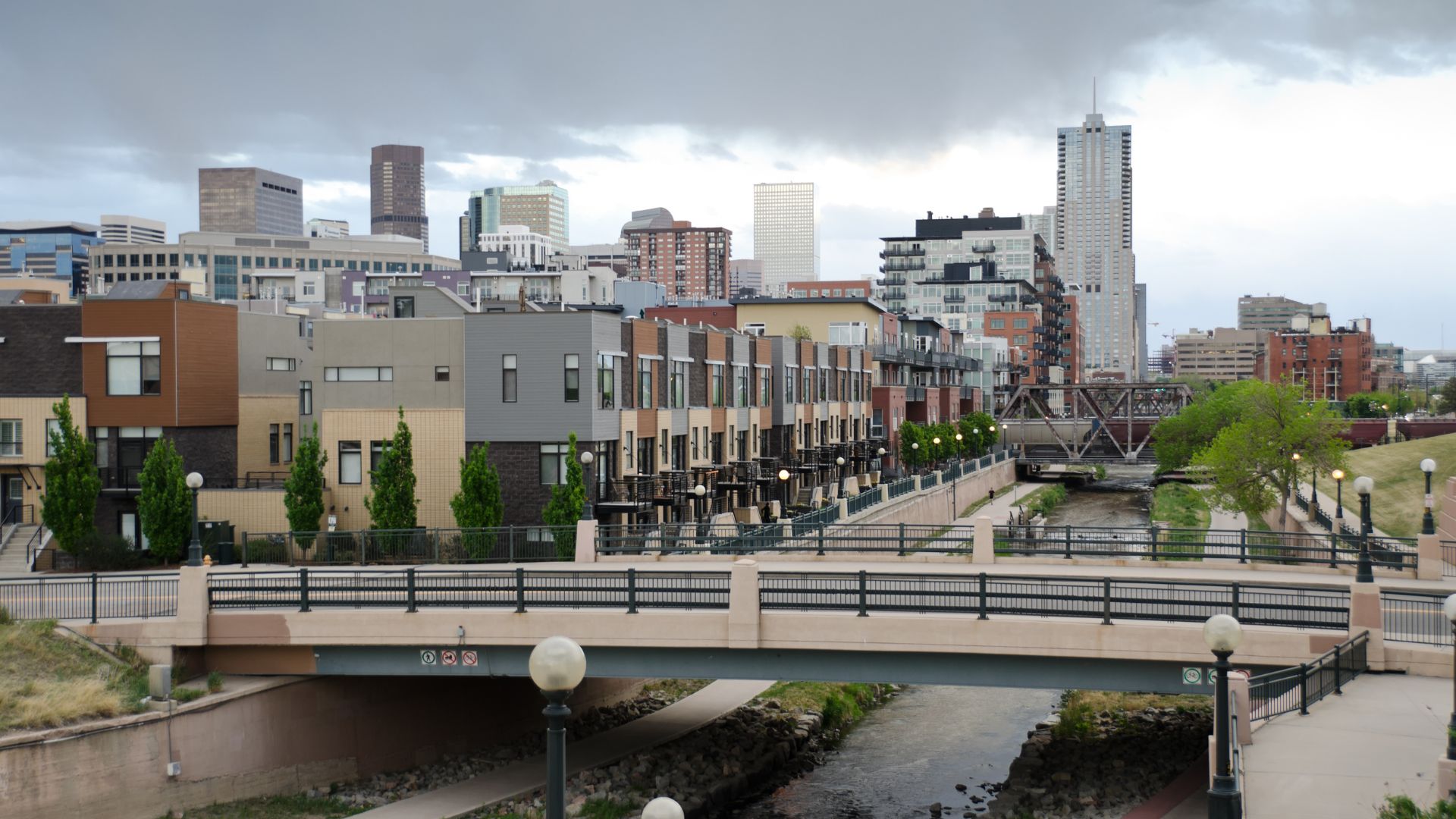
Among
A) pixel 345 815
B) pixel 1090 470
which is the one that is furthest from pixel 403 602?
pixel 1090 470

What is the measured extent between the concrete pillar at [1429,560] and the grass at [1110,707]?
18.8 feet

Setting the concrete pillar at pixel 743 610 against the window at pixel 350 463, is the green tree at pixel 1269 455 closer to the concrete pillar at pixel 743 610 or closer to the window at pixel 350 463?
the window at pixel 350 463

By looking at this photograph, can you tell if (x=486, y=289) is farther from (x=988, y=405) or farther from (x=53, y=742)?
(x=53, y=742)

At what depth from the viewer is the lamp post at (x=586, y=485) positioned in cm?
3703

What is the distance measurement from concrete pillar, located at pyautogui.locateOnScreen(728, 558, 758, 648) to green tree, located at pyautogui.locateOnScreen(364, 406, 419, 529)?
20.0 meters

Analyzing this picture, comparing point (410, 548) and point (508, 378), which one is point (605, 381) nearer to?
point (508, 378)

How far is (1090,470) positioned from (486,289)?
61747mm

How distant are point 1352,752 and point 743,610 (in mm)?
10548

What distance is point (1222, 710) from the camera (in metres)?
14.4

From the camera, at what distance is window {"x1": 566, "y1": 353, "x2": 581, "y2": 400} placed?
45.7m

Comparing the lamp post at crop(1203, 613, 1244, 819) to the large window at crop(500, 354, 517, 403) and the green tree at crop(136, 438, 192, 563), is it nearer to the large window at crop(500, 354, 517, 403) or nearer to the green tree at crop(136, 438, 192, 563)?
the large window at crop(500, 354, 517, 403)

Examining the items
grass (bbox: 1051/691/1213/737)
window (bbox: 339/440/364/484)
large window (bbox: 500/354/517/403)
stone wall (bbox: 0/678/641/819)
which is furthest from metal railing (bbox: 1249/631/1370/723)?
window (bbox: 339/440/364/484)

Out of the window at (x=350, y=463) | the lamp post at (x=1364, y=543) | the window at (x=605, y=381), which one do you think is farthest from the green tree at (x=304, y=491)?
the lamp post at (x=1364, y=543)

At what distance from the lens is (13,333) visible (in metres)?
46.2
